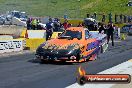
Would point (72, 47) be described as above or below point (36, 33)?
above

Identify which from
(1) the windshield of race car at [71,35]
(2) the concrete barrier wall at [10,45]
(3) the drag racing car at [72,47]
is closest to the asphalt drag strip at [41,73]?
(3) the drag racing car at [72,47]

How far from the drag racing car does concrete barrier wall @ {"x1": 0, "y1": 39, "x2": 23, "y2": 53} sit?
4710 millimetres

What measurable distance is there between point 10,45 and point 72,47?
Answer: 666cm

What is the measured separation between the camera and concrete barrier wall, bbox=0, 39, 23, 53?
73.5ft

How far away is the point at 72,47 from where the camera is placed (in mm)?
17375

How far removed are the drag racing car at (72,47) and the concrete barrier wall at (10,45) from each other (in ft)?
15.5

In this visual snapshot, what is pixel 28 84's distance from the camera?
1201cm

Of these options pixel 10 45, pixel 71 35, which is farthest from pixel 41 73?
pixel 10 45

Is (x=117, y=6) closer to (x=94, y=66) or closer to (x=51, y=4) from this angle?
(x=51, y=4)

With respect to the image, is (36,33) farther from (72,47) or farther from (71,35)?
(72,47)

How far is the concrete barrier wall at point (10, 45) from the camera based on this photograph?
22414 millimetres

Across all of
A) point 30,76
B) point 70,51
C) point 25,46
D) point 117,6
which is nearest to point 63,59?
point 70,51

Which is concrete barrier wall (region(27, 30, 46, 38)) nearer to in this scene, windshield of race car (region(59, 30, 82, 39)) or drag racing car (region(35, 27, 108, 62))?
drag racing car (region(35, 27, 108, 62))

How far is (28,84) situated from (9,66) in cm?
456
